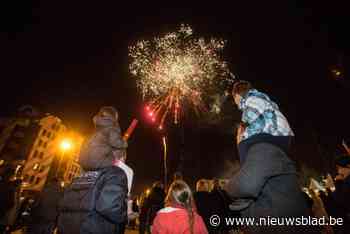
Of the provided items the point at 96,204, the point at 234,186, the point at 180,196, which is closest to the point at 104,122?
the point at 96,204

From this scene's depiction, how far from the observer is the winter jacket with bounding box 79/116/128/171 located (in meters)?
2.98

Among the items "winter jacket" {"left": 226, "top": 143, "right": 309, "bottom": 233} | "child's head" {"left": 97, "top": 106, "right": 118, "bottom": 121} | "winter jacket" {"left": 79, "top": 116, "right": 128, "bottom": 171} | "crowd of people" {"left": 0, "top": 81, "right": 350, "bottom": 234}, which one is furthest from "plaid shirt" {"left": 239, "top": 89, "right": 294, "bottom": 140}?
"child's head" {"left": 97, "top": 106, "right": 118, "bottom": 121}

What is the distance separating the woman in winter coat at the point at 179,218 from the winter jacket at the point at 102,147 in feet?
4.44

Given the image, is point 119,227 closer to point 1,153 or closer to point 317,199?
point 317,199

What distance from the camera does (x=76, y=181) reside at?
300 centimetres

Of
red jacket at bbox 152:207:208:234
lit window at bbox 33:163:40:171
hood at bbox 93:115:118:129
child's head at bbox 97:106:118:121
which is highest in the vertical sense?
lit window at bbox 33:163:40:171

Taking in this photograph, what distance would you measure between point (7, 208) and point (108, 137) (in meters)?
6.56

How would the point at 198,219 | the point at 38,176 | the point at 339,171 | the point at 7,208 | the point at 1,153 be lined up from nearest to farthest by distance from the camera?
the point at 198,219 → the point at 339,171 → the point at 7,208 → the point at 1,153 → the point at 38,176

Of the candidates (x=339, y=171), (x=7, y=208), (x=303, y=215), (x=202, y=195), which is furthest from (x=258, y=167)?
(x=7, y=208)

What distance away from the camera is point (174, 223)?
3602 mm

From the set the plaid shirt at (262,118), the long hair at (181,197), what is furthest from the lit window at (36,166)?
the plaid shirt at (262,118)

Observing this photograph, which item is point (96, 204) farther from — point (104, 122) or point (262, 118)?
point (262, 118)

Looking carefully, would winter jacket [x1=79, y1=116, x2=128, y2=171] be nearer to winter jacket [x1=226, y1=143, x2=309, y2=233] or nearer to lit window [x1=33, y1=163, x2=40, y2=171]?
winter jacket [x1=226, y1=143, x2=309, y2=233]

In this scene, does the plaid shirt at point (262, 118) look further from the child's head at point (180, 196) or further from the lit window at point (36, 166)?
the lit window at point (36, 166)
